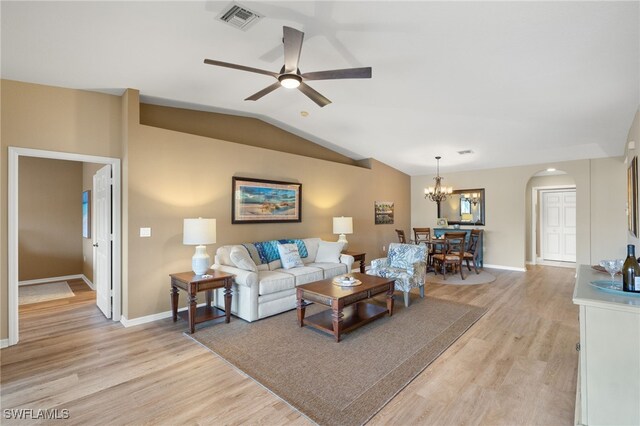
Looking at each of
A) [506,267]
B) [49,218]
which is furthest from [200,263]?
[506,267]

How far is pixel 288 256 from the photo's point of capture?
4.74 m

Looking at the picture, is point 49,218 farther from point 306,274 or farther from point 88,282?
point 306,274

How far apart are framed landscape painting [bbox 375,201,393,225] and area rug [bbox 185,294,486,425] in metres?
3.68

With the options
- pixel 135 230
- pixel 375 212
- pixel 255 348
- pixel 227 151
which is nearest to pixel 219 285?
pixel 255 348

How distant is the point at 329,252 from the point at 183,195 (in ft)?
8.37

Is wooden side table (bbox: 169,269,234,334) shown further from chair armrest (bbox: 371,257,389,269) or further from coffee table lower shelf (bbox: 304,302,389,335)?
chair armrest (bbox: 371,257,389,269)

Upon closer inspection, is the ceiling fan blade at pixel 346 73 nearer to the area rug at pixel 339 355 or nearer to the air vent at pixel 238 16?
the air vent at pixel 238 16

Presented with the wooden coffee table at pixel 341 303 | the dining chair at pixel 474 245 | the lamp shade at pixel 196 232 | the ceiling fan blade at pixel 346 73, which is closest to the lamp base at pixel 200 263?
the lamp shade at pixel 196 232

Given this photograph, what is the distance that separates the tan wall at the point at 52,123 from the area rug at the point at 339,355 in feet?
8.39

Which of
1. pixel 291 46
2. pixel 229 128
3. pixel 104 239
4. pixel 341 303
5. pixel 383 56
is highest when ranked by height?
pixel 383 56

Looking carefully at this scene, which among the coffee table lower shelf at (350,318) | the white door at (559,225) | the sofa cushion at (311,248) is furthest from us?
the white door at (559,225)

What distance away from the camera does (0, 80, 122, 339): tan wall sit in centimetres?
316

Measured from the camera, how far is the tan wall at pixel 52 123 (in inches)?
124

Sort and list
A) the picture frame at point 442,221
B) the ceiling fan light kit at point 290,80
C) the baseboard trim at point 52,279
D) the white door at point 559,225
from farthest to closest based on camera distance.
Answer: the picture frame at point 442,221
the white door at point 559,225
the baseboard trim at point 52,279
the ceiling fan light kit at point 290,80
